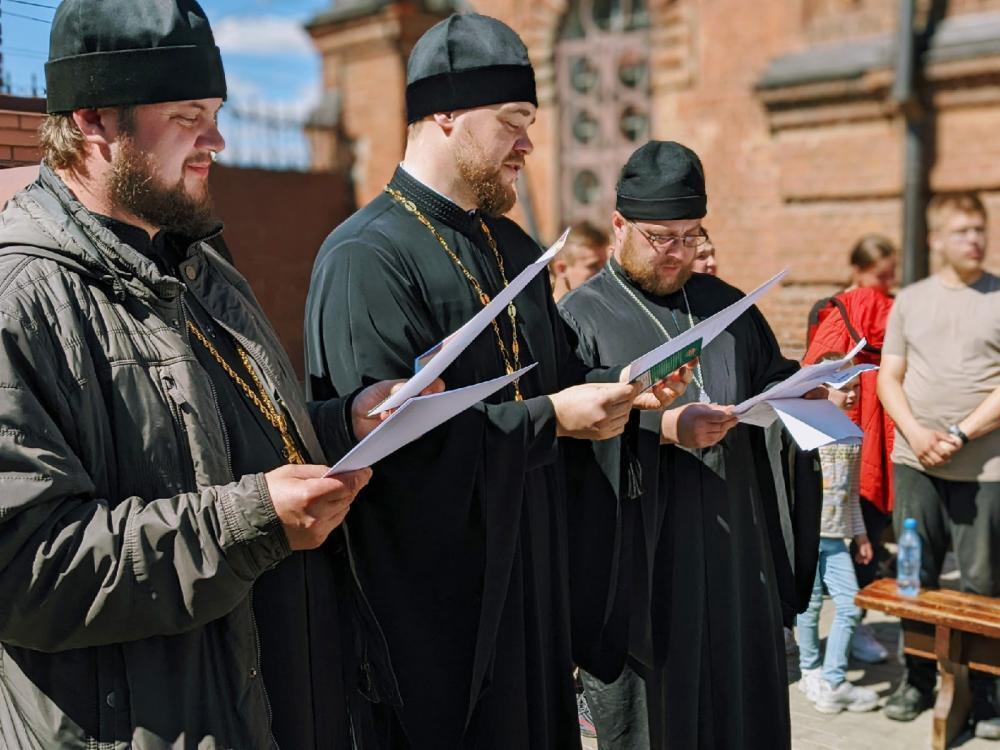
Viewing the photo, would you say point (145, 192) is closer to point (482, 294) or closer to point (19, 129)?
point (482, 294)

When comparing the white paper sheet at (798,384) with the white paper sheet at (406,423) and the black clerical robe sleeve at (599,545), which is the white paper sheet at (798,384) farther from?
the white paper sheet at (406,423)

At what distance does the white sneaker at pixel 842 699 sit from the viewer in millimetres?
4723

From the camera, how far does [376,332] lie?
2252mm

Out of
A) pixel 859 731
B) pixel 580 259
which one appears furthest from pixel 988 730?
pixel 580 259

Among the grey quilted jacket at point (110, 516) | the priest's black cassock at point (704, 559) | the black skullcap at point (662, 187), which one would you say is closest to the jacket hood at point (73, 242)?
the grey quilted jacket at point (110, 516)

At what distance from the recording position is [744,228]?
31.9ft

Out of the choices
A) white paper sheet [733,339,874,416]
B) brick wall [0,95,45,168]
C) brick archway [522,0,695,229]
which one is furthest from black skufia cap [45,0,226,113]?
brick archway [522,0,695,229]

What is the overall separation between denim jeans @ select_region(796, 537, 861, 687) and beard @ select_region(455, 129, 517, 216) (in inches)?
114

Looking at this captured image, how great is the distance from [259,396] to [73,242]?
418 mm

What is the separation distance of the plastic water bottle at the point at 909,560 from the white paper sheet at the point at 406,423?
137 inches

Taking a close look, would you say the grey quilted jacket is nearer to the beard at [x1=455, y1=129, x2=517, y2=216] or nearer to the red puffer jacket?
the beard at [x1=455, y1=129, x2=517, y2=216]

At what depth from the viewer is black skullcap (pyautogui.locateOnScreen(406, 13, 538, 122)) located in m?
2.51

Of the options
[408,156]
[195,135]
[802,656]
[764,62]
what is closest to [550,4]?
[764,62]

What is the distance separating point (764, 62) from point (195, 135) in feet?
27.8
